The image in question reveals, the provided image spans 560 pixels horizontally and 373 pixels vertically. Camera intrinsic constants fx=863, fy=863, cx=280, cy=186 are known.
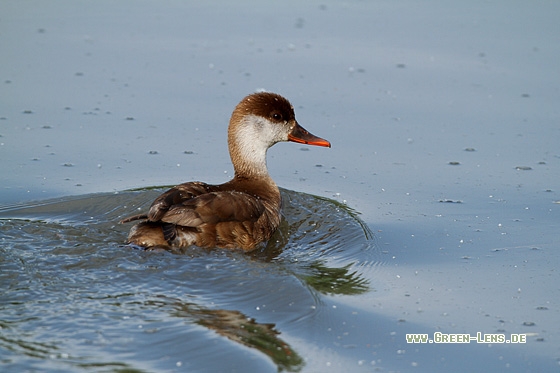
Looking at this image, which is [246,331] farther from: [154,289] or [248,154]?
[248,154]

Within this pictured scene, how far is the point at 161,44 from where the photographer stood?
12594 mm

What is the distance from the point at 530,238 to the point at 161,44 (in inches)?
265

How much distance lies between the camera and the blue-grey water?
5.76 meters

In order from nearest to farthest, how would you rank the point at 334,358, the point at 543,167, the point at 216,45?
the point at 334,358 < the point at 543,167 < the point at 216,45

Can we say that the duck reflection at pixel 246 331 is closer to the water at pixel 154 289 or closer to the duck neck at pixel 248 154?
the water at pixel 154 289

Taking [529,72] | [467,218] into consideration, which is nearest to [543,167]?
[467,218]

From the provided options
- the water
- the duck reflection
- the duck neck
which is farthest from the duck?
the duck reflection

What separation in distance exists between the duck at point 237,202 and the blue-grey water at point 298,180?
181 millimetres

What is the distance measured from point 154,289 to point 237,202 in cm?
144

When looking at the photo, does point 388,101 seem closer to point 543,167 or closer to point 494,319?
point 543,167

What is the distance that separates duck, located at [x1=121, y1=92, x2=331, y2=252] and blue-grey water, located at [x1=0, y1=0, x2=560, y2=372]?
0.18 m

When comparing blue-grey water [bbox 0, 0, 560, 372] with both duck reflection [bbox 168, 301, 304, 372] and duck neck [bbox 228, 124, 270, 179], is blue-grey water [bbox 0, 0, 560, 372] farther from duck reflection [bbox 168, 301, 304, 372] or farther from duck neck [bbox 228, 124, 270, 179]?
duck neck [bbox 228, 124, 270, 179]

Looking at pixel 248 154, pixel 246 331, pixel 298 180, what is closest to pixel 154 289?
pixel 246 331

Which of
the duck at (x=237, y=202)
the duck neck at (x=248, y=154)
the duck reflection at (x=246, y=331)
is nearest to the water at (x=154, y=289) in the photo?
the duck reflection at (x=246, y=331)
